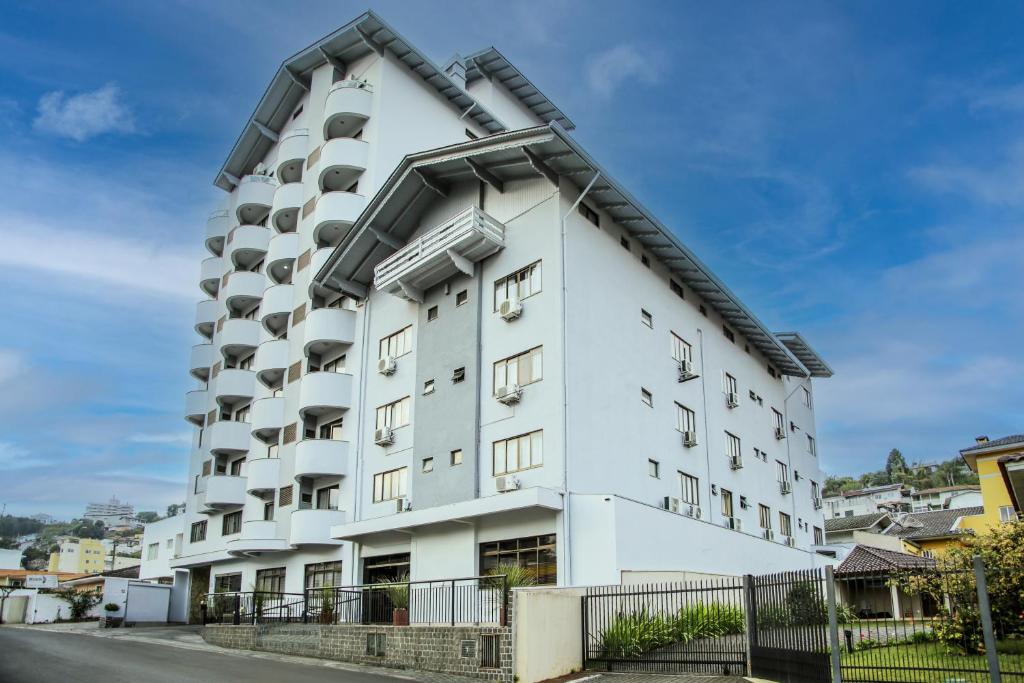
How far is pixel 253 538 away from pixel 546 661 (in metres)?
22.5

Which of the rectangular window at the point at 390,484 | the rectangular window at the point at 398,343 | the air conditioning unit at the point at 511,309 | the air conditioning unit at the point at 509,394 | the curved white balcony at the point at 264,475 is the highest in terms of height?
the rectangular window at the point at 398,343

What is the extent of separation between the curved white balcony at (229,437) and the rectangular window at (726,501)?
24.5 m

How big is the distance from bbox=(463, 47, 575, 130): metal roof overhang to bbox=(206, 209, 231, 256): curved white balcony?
1870 centimetres

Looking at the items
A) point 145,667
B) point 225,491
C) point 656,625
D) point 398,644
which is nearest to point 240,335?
point 225,491

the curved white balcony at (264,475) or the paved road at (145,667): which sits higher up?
the curved white balcony at (264,475)

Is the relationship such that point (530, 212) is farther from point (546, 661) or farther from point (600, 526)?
point (546, 661)

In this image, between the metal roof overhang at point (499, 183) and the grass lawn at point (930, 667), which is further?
the metal roof overhang at point (499, 183)

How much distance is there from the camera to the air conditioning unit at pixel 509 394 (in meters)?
26.2

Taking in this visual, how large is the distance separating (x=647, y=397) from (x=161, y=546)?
39682 mm

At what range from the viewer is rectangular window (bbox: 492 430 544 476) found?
2539cm

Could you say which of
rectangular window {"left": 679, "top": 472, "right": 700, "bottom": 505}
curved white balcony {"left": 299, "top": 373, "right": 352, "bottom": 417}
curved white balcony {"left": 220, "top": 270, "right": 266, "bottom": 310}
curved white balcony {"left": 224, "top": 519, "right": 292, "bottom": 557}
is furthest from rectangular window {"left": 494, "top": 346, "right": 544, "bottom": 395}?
curved white balcony {"left": 220, "top": 270, "right": 266, "bottom": 310}

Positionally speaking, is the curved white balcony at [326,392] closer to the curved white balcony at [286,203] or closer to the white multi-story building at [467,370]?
the white multi-story building at [467,370]

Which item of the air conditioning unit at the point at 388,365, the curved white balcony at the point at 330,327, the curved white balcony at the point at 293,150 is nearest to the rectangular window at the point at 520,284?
the air conditioning unit at the point at 388,365

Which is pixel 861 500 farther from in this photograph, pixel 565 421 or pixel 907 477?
pixel 565 421
